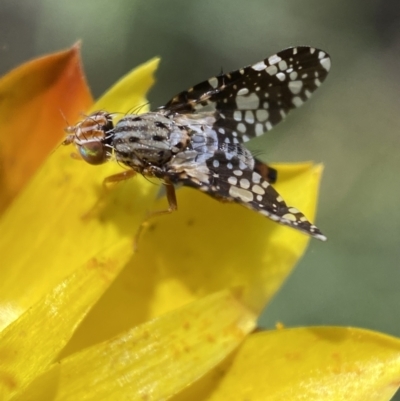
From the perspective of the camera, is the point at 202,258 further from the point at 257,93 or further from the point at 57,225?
the point at 257,93

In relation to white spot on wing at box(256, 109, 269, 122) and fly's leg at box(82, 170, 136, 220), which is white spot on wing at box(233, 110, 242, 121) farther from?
fly's leg at box(82, 170, 136, 220)

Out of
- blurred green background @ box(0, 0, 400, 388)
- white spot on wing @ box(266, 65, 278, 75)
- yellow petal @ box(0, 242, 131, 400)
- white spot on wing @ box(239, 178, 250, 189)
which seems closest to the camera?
yellow petal @ box(0, 242, 131, 400)

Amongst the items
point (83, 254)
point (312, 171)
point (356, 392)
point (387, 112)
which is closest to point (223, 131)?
point (312, 171)

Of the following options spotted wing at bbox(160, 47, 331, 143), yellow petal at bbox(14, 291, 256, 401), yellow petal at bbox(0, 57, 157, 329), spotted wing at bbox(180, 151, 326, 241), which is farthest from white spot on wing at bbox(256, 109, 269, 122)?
yellow petal at bbox(14, 291, 256, 401)

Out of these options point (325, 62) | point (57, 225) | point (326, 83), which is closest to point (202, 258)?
point (57, 225)

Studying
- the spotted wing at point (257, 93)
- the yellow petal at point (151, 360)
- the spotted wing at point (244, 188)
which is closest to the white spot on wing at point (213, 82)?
the spotted wing at point (257, 93)

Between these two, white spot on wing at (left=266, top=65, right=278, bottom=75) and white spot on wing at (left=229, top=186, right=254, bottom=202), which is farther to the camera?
white spot on wing at (left=266, top=65, right=278, bottom=75)

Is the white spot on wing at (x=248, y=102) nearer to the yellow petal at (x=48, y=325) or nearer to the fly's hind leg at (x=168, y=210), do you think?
the fly's hind leg at (x=168, y=210)
